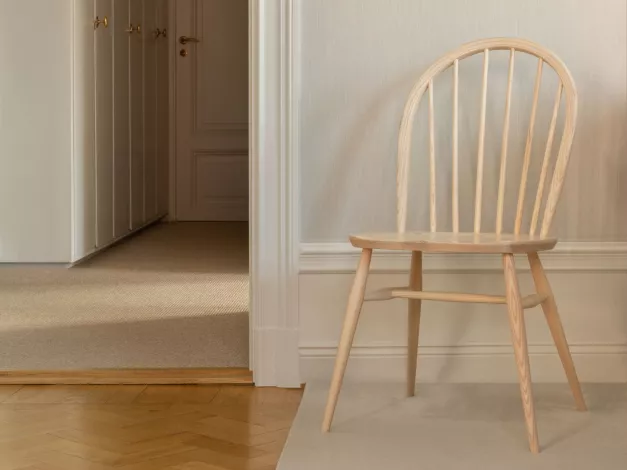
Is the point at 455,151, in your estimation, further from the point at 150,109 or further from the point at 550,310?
the point at 150,109

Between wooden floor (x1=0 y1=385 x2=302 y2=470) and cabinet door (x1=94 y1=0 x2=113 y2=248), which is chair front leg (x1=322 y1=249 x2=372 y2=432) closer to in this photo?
wooden floor (x1=0 y1=385 x2=302 y2=470)

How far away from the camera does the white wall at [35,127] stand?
425cm

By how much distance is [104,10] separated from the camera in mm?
4730

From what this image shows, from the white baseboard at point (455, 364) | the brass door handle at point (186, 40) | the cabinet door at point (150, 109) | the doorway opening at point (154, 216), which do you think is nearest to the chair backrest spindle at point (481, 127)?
the white baseboard at point (455, 364)

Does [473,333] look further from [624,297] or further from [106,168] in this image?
[106,168]

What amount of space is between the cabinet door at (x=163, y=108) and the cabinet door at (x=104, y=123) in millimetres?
1373

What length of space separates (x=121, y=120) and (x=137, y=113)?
0.43 meters

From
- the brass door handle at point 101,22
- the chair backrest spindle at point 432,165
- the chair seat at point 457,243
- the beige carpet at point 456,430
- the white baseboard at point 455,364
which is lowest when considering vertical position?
the beige carpet at point 456,430

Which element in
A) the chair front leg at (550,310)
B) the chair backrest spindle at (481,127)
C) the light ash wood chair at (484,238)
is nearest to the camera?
the light ash wood chair at (484,238)

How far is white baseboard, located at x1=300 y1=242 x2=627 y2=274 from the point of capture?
99.4 inches

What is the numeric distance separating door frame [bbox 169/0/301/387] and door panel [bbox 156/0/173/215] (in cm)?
385

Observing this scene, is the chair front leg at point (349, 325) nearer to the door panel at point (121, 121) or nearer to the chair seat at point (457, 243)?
the chair seat at point (457, 243)

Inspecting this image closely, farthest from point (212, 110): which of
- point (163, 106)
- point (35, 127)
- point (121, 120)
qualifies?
point (35, 127)

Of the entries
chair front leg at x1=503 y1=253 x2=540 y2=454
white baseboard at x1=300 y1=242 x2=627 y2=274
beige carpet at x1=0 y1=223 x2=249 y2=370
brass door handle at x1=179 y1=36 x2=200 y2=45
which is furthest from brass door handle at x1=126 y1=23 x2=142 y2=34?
chair front leg at x1=503 y1=253 x2=540 y2=454
